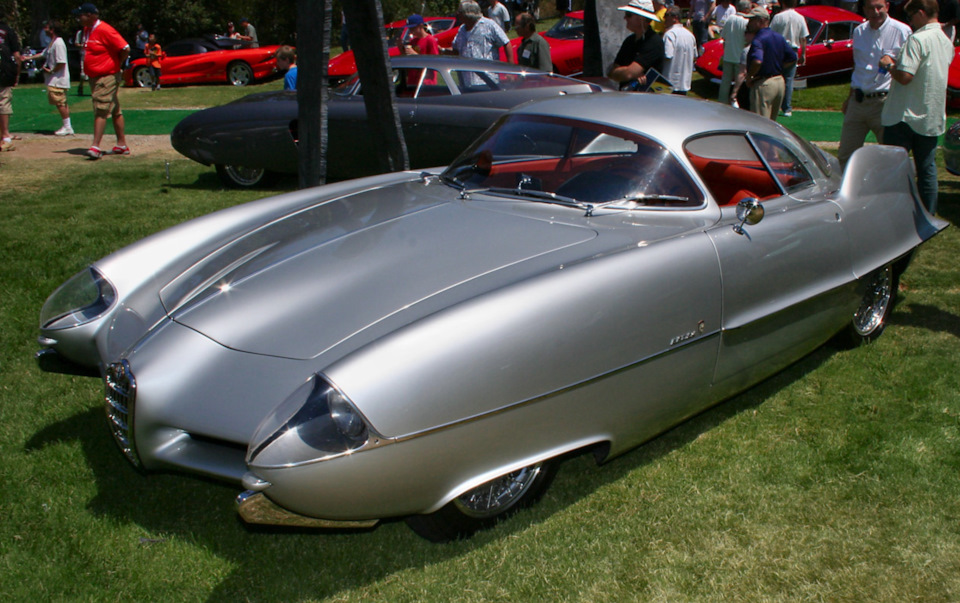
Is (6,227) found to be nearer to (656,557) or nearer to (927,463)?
(656,557)

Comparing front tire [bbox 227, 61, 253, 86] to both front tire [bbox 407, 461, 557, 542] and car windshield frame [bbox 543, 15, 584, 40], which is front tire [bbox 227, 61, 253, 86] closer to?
car windshield frame [bbox 543, 15, 584, 40]

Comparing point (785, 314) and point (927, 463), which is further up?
point (785, 314)

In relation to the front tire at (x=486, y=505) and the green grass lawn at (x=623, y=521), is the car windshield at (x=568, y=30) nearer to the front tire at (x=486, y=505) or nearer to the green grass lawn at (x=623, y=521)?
the green grass lawn at (x=623, y=521)

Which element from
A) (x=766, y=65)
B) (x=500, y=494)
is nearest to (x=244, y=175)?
(x=766, y=65)

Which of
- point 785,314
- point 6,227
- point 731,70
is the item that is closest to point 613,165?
point 785,314

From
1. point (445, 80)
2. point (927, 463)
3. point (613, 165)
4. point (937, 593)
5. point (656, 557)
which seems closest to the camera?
point (937, 593)

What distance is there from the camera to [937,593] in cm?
256

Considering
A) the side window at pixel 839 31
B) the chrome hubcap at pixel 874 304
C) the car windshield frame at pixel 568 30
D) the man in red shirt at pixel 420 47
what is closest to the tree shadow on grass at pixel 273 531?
the chrome hubcap at pixel 874 304

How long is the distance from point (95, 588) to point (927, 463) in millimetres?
3093

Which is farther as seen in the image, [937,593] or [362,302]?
[362,302]

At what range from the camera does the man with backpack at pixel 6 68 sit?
30.8 ft

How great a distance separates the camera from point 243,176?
27.4ft

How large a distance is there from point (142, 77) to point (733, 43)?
14.3 metres

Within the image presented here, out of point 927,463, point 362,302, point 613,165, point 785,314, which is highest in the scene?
point 613,165
